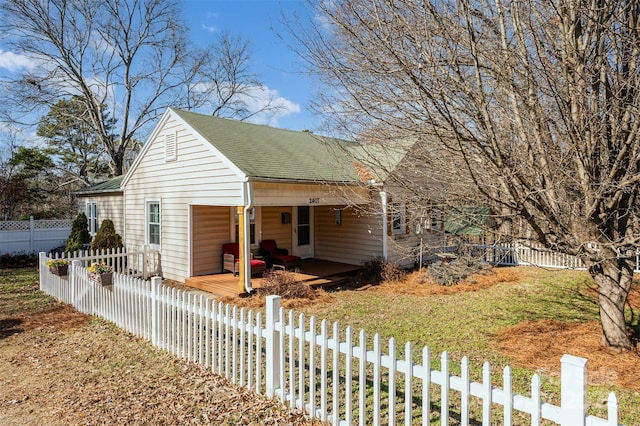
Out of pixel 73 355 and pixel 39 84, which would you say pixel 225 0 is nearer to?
pixel 73 355

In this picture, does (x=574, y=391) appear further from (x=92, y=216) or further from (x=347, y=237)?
(x=92, y=216)

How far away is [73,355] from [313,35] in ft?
19.9

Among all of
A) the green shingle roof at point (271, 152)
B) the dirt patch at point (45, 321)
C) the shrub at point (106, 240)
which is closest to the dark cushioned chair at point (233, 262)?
the green shingle roof at point (271, 152)

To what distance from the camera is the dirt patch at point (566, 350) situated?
495 cm

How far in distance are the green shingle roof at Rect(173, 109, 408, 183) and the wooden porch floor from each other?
9.88 ft

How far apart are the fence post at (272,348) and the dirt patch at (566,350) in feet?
12.1

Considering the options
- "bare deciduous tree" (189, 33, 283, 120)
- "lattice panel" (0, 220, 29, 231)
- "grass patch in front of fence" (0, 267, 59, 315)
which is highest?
"bare deciduous tree" (189, 33, 283, 120)

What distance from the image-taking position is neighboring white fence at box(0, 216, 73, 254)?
16203 mm

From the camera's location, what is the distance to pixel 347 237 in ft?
46.1

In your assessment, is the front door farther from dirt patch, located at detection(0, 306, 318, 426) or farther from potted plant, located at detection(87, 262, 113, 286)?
dirt patch, located at detection(0, 306, 318, 426)

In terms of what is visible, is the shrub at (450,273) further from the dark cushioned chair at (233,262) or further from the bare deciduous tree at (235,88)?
the bare deciduous tree at (235,88)

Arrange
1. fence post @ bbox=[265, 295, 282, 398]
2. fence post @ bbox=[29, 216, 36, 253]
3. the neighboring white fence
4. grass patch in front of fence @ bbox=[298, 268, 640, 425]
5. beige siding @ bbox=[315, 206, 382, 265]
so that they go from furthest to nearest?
fence post @ bbox=[29, 216, 36, 253]
the neighboring white fence
beige siding @ bbox=[315, 206, 382, 265]
grass patch in front of fence @ bbox=[298, 268, 640, 425]
fence post @ bbox=[265, 295, 282, 398]

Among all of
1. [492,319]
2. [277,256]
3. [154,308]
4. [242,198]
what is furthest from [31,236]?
[492,319]

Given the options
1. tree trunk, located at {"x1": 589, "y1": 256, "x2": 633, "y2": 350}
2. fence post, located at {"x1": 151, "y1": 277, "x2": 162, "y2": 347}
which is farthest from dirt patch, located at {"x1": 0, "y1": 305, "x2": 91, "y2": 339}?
tree trunk, located at {"x1": 589, "y1": 256, "x2": 633, "y2": 350}
